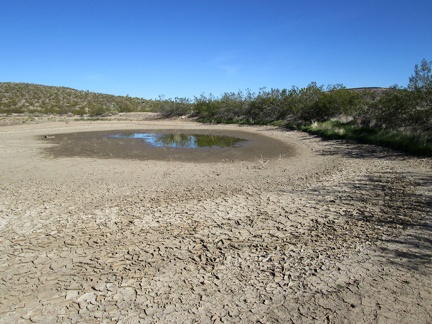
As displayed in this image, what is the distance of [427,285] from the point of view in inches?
138

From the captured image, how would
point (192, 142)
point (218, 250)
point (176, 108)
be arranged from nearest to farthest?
point (218, 250), point (192, 142), point (176, 108)

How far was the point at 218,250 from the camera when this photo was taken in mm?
4566

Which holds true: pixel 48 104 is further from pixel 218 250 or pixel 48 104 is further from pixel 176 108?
pixel 218 250

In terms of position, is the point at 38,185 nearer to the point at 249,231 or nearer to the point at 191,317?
the point at 249,231

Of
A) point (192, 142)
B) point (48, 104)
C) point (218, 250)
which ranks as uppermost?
point (48, 104)

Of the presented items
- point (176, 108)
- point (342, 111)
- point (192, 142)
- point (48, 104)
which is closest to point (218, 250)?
point (192, 142)

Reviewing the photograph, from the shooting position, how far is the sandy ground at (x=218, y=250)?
3293 millimetres

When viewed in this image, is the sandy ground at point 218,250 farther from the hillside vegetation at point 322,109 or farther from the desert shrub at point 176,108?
the desert shrub at point 176,108

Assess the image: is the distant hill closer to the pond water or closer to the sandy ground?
the pond water

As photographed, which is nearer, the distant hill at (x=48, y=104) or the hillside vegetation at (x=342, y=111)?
the hillside vegetation at (x=342, y=111)

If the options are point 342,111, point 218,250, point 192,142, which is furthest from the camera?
point 342,111

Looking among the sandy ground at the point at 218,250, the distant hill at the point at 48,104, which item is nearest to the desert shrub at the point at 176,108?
the distant hill at the point at 48,104

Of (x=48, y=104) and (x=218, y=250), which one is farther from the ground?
(x=48, y=104)

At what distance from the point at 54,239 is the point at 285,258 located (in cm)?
381
